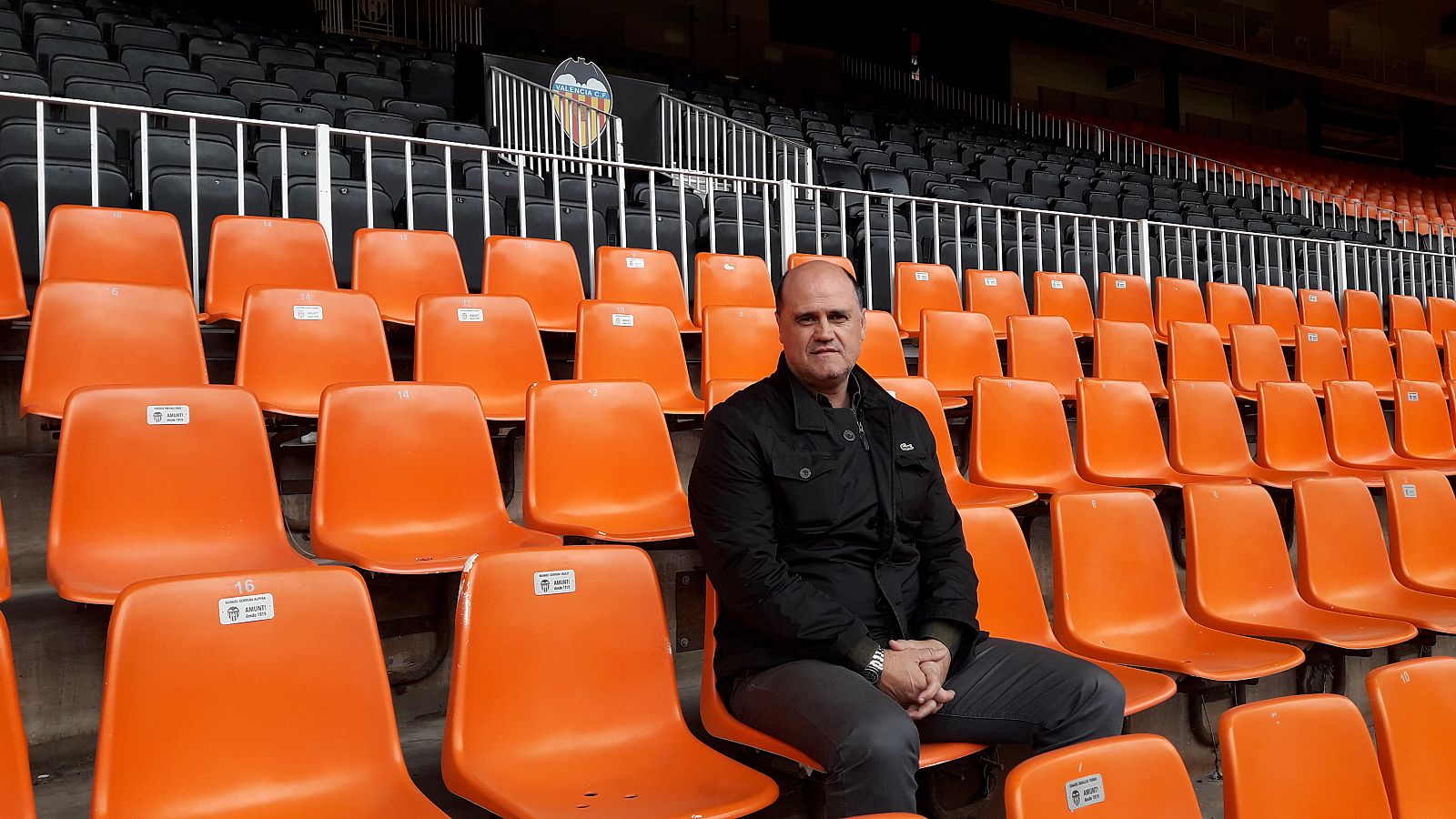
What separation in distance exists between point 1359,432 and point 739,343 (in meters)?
2.62

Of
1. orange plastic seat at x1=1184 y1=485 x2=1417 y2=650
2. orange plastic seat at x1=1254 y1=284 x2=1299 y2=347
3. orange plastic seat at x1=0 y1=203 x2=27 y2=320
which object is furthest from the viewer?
orange plastic seat at x1=1254 y1=284 x2=1299 y2=347

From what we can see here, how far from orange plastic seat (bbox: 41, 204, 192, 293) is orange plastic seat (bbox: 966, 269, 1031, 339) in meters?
3.30

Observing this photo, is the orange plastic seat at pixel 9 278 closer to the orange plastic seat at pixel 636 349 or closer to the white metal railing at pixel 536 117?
the orange plastic seat at pixel 636 349

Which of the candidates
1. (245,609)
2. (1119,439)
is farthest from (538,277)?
(245,609)

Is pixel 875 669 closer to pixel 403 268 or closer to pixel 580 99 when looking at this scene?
pixel 403 268

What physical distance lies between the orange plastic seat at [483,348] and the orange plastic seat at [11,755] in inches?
69.2

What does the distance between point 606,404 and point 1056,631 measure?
118cm

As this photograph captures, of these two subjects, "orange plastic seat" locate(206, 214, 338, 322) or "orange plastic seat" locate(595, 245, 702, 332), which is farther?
"orange plastic seat" locate(595, 245, 702, 332)

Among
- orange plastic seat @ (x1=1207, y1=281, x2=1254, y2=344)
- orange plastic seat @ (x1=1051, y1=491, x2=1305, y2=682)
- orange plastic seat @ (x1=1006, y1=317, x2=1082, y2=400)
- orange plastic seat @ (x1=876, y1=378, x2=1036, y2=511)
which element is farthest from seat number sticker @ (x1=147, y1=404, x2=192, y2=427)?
orange plastic seat @ (x1=1207, y1=281, x2=1254, y2=344)

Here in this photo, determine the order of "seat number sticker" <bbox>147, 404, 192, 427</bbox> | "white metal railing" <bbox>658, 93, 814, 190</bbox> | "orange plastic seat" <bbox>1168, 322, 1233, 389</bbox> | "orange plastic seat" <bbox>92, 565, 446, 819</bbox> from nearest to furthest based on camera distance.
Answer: "orange plastic seat" <bbox>92, 565, 446, 819</bbox>, "seat number sticker" <bbox>147, 404, 192, 427</bbox>, "orange plastic seat" <bbox>1168, 322, 1233, 389</bbox>, "white metal railing" <bbox>658, 93, 814, 190</bbox>

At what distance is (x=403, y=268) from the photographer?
3754mm

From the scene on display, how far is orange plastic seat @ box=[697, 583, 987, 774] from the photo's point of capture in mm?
1684

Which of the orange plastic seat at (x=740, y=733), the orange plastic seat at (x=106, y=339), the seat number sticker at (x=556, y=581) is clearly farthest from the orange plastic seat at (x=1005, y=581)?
the orange plastic seat at (x=106, y=339)

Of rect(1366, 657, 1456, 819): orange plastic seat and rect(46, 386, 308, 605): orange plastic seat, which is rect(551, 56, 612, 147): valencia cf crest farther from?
rect(1366, 657, 1456, 819): orange plastic seat
